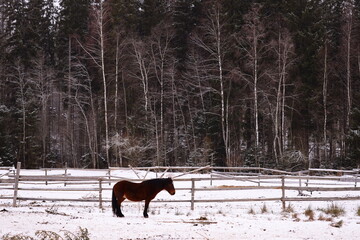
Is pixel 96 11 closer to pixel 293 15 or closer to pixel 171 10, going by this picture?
pixel 171 10

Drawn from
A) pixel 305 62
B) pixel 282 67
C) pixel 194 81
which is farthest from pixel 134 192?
pixel 194 81

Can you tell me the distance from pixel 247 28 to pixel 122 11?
12242mm

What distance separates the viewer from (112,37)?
36.4 meters

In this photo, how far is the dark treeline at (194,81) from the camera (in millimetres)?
32469

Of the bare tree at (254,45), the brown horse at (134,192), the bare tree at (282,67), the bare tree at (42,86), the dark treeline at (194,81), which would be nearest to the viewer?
the brown horse at (134,192)

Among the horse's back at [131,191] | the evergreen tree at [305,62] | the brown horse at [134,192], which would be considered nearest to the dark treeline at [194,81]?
the evergreen tree at [305,62]

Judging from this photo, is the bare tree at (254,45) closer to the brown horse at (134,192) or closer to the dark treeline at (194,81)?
the dark treeline at (194,81)

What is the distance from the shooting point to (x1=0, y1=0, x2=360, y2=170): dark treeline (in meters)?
32.5

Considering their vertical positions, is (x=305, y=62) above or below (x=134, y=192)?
above

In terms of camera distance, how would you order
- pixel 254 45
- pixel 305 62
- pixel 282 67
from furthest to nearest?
pixel 305 62, pixel 282 67, pixel 254 45

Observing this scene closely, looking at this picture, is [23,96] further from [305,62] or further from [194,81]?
[305,62]

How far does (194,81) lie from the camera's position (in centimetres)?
3797

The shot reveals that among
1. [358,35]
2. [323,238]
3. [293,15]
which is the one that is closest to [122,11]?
[293,15]

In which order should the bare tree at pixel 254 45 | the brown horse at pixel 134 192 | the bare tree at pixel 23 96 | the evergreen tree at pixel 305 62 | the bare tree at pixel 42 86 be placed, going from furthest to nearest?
the bare tree at pixel 42 86 < the bare tree at pixel 23 96 < the evergreen tree at pixel 305 62 < the bare tree at pixel 254 45 < the brown horse at pixel 134 192
